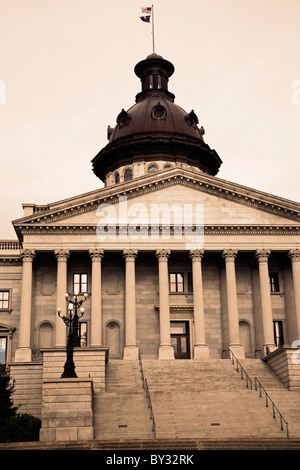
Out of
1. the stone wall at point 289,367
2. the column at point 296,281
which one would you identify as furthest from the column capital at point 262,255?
the stone wall at point 289,367

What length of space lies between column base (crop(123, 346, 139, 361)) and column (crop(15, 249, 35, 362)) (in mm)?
6252

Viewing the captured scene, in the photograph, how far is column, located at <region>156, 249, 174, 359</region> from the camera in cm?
4691

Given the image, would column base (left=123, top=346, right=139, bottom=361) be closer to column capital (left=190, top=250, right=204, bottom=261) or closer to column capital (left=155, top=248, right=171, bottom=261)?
column capital (left=155, top=248, right=171, bottom=261)

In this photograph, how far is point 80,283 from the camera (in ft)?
167

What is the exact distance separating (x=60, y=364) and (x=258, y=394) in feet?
37.9

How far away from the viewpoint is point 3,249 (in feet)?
174

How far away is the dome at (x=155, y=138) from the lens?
65.2 m

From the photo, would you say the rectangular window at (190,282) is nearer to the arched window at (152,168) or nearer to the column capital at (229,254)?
the column capital at (229,254)

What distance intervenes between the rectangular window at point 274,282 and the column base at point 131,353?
11926 millimetres

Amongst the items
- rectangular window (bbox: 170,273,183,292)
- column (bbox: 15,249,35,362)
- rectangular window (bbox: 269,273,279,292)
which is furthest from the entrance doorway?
column (bbox: 15,249,35,362)

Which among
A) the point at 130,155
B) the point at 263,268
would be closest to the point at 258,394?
the point at 263,268

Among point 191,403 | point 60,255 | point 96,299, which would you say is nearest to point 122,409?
point 191,403

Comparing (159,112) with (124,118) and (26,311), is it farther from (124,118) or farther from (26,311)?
(26,311)
